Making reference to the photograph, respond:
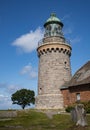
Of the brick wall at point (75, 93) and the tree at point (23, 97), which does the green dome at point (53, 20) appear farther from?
the tree at point (23, 97)

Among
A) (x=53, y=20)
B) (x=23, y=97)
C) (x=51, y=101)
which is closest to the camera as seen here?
(x=51, y=101)

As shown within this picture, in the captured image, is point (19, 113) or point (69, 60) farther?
point (69, 60)

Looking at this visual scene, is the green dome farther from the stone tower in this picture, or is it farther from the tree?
the tree

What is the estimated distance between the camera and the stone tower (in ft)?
120

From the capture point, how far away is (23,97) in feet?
202

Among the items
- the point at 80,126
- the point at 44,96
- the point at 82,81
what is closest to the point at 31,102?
the point at 44,96

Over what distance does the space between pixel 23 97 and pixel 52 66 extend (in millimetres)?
26405

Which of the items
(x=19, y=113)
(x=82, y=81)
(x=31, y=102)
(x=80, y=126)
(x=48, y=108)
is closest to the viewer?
(x=80, y=126)

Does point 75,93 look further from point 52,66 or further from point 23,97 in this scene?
point 23,97

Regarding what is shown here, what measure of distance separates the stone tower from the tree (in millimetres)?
23674

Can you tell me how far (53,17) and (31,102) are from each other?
29282mm

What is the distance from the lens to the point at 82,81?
3356cm

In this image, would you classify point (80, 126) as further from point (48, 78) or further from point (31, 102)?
point (31, 102)

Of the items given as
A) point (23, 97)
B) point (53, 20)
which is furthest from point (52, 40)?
point (23, 97)
